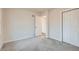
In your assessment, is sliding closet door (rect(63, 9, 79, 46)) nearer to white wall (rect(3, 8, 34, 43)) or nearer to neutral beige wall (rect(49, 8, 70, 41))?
neutral beige wall (rect(49, 8, 70, 41))

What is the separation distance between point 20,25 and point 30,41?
40 cm

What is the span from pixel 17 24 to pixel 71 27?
1.12 metres

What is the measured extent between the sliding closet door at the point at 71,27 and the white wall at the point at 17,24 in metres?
0.70

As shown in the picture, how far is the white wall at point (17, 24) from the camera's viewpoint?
5.91 feet

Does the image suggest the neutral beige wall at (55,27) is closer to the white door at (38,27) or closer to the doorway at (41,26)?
the doorway at (41,26)

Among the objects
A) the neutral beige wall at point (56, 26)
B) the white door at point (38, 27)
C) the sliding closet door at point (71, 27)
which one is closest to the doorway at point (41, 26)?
the white door at point (38, 27)

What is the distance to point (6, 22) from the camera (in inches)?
71.2

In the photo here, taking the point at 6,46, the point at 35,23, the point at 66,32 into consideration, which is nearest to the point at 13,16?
the point at 35,23

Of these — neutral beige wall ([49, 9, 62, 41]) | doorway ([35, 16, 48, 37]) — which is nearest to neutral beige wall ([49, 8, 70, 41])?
neutral beige wall ([49, 9, 62, 41])

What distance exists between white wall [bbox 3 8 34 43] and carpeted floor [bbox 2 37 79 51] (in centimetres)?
11

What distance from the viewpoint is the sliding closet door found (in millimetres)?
1789

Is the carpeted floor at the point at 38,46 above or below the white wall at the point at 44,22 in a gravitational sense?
below
